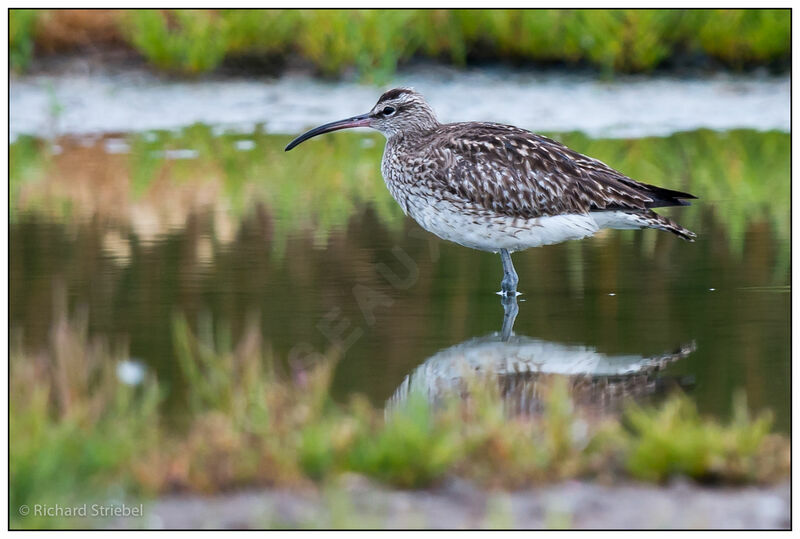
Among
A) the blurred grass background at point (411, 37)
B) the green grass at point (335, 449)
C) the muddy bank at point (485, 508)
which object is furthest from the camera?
the blurred grass background at point (411, 37)

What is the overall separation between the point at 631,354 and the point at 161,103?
36.5 feet

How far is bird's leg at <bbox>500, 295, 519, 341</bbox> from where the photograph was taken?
858 centimetres

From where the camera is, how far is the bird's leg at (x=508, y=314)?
8578 mm

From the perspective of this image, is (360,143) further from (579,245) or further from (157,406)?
(157,406)

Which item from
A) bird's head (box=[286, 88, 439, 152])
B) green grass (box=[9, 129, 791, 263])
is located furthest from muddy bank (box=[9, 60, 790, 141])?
bird's head (box=[286, 88, 439, 152])

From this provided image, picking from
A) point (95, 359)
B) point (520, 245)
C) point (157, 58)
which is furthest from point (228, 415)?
point (157, 58)

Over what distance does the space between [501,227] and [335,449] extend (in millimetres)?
4051

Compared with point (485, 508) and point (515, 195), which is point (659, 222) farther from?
point (485, 508)

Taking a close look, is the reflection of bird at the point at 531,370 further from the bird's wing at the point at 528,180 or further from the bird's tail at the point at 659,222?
the bird's tail at the point at 659,222

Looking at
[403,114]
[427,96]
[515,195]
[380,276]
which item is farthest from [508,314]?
[427,96]

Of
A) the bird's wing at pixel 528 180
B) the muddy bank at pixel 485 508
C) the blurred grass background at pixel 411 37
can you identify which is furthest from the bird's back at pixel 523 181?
the blurred grass background at pixel 411 37

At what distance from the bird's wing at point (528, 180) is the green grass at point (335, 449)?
11.8ft

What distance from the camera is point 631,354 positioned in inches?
312

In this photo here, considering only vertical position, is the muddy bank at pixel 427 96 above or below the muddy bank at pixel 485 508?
above
